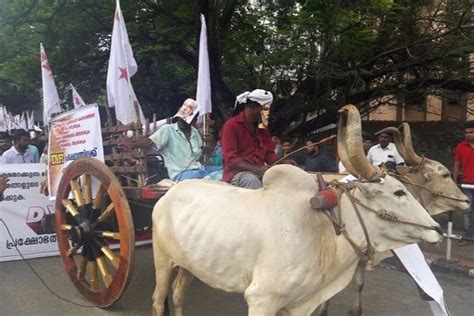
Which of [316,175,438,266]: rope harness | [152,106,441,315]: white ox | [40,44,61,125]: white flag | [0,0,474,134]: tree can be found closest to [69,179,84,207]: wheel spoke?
[152,106,441,315]: white ox

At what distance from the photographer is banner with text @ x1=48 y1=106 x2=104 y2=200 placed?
5129 millimetres

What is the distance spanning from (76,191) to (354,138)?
2.88 metres

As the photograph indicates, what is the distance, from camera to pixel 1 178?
22.1 ft

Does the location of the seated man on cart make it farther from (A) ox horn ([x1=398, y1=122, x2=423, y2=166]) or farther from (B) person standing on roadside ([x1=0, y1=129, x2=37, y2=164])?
(B) person standing on roadside ([x1=0, y1=129, x2=37, y2=164])

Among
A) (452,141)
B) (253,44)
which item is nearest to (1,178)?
(253,44)

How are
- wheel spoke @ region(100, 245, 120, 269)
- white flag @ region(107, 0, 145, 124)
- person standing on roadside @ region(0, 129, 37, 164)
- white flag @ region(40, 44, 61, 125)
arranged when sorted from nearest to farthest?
wheel spoke @ region(100, 245, 120, 269) < white flag @ region(107, 0, 145, 124) < white flag @ region(40, 44, 61, 125) < person standing on roadside @ region(0, 129, 37, 164)

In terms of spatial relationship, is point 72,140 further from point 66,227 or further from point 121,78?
point 121,78

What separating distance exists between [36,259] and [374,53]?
24.2 feet

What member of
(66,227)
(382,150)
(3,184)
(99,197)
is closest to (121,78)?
(99,197)

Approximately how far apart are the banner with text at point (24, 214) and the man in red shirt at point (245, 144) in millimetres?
3667

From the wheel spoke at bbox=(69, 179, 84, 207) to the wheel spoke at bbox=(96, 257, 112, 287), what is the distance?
1.79ft

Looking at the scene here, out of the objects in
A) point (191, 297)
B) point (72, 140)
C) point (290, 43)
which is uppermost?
point (290, 43)

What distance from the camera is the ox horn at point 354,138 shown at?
10.5ft

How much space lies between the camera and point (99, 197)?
15.9 feet
